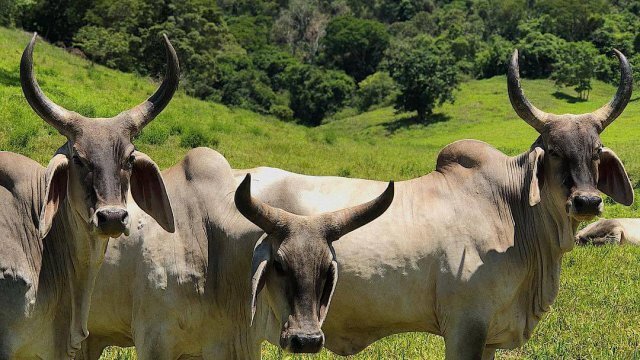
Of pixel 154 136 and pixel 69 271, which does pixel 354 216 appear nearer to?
pixel 69 271

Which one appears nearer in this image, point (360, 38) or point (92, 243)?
point (92, 243)

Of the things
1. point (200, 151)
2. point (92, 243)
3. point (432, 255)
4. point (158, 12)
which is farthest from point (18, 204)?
point (158, 12)

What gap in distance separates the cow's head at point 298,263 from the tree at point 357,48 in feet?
Answer: 252

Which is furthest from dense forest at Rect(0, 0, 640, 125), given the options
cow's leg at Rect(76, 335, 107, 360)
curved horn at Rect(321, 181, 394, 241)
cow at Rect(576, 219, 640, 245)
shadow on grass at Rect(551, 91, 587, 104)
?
curved horn at Rect(321, 181, 394, 241)

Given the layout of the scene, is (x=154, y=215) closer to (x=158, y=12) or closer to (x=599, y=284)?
(x=599, y=284)

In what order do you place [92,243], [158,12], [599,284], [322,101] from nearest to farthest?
[92,243] → [599,284] → [158,12] → [322,101]

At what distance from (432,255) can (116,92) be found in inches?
713

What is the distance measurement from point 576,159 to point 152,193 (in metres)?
3.12

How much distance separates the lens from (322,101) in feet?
217

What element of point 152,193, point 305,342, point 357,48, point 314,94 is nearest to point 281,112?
point 314,94

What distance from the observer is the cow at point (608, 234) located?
13.3m

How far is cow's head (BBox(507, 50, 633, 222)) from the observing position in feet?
21.4

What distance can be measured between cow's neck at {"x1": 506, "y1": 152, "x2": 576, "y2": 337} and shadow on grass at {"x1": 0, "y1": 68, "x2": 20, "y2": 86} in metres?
16.2

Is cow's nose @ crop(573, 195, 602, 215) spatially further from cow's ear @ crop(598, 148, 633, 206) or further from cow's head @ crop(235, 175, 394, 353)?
cow's head @ crop(235, 175, 394, 353)
